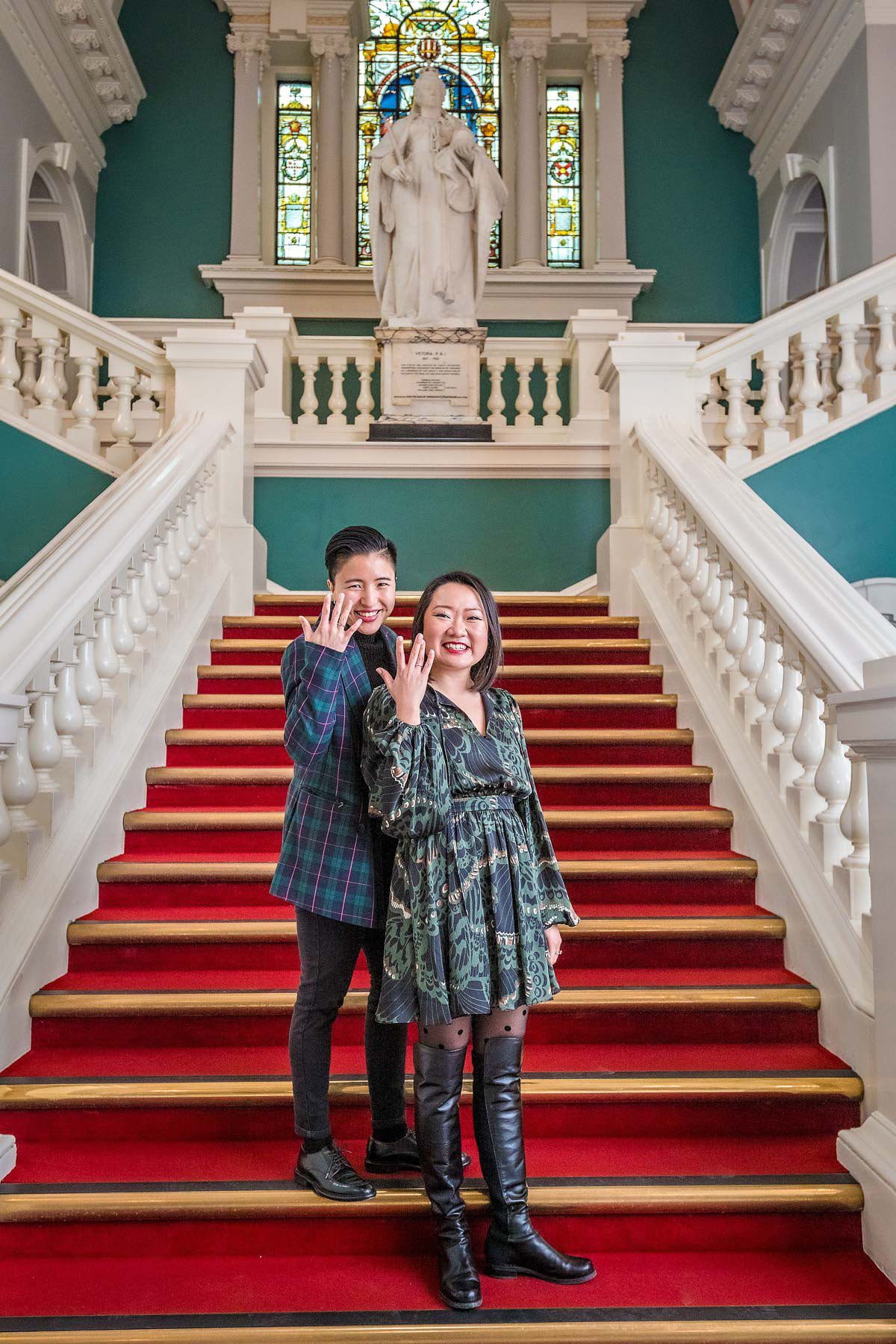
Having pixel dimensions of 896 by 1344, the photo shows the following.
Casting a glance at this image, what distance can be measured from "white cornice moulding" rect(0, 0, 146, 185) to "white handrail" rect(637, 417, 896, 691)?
739 centimetres

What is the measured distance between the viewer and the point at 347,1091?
2453 mm

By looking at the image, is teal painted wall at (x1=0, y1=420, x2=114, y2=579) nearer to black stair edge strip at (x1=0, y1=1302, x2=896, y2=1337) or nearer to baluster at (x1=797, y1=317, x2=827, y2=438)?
baluster at (x1=797, y1=317, x2=827, y2=438)

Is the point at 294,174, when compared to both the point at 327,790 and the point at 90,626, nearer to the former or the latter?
the point at 90,626

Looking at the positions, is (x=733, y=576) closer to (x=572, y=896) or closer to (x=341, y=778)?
(x=572, y=896)

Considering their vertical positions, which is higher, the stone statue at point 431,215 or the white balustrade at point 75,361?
the stone statue at point 431,215

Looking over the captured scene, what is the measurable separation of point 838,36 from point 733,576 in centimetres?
726

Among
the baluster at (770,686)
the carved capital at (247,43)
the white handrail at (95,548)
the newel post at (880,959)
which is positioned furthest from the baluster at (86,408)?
the carved capital at (247,43)

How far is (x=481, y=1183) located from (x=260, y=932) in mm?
985

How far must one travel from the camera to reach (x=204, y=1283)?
6.82 feet

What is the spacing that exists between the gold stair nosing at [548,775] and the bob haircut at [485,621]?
1.54 m

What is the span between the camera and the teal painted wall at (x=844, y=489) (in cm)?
529

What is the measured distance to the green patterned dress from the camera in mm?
1956

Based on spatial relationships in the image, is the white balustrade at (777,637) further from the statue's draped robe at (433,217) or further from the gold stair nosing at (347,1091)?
the statue's draped robe at (433,217)

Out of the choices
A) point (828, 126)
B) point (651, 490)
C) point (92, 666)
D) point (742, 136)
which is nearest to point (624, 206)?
point (742, 136)
